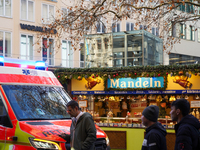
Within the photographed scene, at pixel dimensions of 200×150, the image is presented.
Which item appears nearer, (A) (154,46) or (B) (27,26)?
(A) (154,46)

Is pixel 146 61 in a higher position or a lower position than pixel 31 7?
lower

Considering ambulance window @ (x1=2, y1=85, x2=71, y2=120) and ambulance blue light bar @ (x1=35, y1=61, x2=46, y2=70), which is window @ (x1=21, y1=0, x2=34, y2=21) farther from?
ambulance window @ (x1=2, y1=85, x2=71, y2=120)

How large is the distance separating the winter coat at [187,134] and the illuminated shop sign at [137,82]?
11.5 m

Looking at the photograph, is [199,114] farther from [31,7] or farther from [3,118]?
[31,7]

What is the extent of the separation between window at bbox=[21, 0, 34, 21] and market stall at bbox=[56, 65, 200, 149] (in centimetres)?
1295

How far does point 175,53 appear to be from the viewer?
3388cm

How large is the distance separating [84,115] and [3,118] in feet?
4.84

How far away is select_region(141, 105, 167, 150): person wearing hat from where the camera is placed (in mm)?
3717

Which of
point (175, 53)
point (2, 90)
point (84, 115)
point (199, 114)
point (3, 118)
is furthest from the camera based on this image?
point (175, 53)

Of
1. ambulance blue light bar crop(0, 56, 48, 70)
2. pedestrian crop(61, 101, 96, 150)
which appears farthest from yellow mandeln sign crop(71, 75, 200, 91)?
pedestrian crop(61, 101, 96, 150)

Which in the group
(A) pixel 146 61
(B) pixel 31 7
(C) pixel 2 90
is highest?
(B) pixel 31 7

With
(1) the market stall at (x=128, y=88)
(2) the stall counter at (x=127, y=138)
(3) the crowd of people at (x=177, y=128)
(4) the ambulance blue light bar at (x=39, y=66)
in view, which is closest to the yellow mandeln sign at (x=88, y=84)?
(1) the market stall at (x=128, y=88)

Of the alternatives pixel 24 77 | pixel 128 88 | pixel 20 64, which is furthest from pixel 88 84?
pixel 24 77

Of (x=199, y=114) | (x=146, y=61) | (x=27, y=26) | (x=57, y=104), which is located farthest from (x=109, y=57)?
(x=57, y=104)
